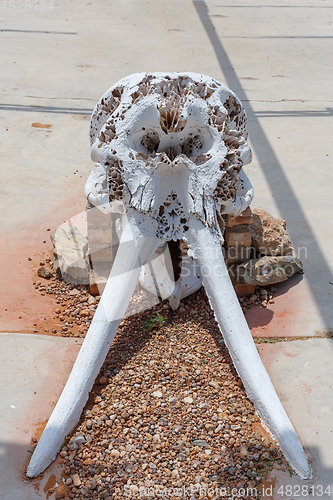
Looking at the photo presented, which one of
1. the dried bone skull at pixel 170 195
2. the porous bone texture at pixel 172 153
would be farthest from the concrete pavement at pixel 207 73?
the porous bone texture at pixel 172 153

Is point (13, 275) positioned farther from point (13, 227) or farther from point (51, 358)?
point (51, 358)

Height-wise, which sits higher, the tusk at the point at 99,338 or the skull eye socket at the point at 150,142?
the skull eye socket at the point at 150,142

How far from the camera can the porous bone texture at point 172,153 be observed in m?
3.17

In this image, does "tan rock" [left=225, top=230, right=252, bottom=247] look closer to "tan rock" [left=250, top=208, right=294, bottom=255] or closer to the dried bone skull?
"tan rock" [left=250, top=208, right=294, bottom=255]

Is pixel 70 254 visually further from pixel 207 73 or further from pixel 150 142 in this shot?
pixel 207 73

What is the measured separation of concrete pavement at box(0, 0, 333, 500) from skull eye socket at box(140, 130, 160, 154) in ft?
5.01

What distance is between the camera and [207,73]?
824 cm

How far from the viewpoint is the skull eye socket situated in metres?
3.40

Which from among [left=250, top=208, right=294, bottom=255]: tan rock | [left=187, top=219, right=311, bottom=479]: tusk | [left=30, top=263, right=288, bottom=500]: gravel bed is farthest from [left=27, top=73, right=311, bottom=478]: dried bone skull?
[left=250, top=208, right=294, bottom=255]: tan rock

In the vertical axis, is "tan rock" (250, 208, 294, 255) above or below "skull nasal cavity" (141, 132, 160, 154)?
below

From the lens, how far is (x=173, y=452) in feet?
9.21

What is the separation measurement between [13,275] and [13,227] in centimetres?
73

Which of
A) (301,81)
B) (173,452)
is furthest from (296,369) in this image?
(301,81)

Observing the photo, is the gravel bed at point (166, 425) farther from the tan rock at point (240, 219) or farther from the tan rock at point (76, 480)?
the tan rock at point (240, 219)
